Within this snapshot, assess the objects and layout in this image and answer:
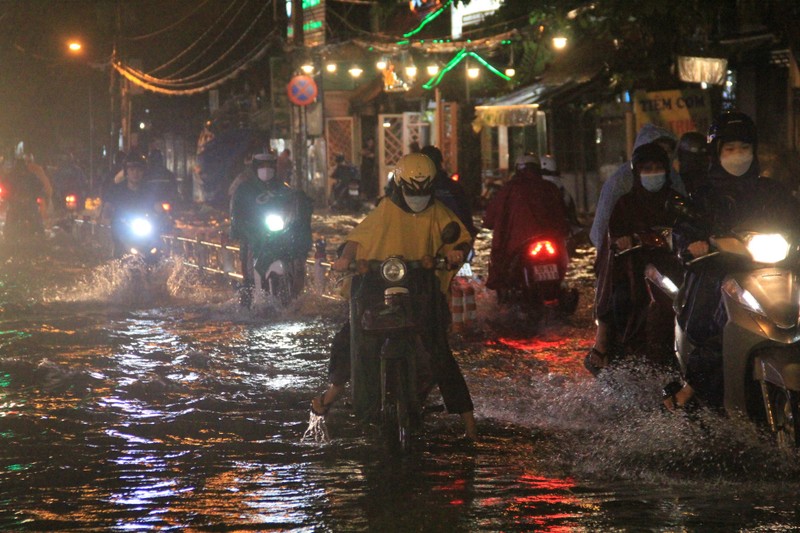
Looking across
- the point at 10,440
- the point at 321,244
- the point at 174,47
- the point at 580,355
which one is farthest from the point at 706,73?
the point at 174,47

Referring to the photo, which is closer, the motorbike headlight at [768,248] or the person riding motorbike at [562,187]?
the motorbike headlight at [768,248]

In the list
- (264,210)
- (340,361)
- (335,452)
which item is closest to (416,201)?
(340,361)

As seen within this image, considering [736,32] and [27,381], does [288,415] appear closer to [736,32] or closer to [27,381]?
[27,381]

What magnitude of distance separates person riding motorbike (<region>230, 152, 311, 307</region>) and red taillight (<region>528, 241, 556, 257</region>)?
2.69m

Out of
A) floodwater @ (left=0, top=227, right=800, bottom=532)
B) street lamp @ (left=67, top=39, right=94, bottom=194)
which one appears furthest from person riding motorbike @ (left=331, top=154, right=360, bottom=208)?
floodwater @ (left=0, top=227, right=800, bottom=532)

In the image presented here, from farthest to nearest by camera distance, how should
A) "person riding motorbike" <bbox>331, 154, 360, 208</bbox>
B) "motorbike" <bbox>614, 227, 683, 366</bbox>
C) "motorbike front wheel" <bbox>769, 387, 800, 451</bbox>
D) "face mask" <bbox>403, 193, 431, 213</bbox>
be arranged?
1. "person riding motorbike" <bbox>331, 154, 360, 208</bbox>
2. "motorbike" <bbox>614, 227, 683, 366</bbox>
3. "face mask" <bbox>403, 193, 431, 213</bbox>
4. "motorbike front wheel" <bbox>769, 387, 800, 451</bbox>

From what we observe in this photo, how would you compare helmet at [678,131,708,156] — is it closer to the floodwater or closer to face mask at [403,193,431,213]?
the floodwater

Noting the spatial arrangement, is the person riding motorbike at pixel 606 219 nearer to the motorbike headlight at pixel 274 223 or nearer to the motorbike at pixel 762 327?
the motorbike at pixel 762 327

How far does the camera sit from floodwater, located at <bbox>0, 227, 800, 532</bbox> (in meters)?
5.58

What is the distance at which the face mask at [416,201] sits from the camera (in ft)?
22.6

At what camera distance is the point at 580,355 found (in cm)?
1058

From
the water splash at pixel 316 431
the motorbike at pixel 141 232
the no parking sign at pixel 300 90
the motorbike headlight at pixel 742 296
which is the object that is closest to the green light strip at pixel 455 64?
the no parking sign at pixel 300 90

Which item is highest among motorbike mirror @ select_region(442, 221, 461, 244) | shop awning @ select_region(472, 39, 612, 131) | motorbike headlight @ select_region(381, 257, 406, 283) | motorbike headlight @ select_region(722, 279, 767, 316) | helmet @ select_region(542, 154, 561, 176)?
shop awning @ select_region(472, 39, 612, 131)

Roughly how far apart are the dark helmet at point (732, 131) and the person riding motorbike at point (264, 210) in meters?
7.31
